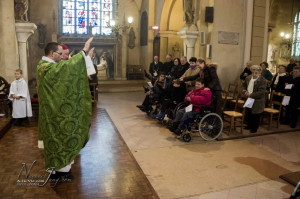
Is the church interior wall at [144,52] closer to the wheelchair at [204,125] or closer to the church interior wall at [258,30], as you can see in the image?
the church interior wall at [258,30]

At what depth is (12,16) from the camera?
23.4 ft

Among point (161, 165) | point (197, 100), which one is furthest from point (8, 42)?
point (161, 165)

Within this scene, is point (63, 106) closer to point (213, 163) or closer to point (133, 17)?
point (213, 163)

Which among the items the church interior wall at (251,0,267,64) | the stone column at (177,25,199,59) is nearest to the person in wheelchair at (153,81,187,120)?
the stone column at (177,25,199,59)

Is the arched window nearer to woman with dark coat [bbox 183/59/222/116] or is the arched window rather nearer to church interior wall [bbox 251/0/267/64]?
church interior wall [bbox 251/0/267/64]

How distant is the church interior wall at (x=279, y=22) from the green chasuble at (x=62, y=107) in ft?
50.6

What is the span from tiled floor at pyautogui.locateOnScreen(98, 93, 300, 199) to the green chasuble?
1174 millimetres

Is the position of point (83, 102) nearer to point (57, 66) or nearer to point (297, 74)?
point (57, 66)

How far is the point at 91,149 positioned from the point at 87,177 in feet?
3.70

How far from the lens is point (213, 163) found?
4344 mm

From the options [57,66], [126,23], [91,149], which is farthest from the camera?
[126,23]

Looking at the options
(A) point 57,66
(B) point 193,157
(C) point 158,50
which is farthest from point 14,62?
(C) point 158,50

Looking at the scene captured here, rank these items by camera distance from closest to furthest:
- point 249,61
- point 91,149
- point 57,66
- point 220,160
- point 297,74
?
1. point 57,66
2. point 220,160
3. point 91,149
4. point 297,74
5. point 249,61

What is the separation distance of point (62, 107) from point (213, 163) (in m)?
2.39
